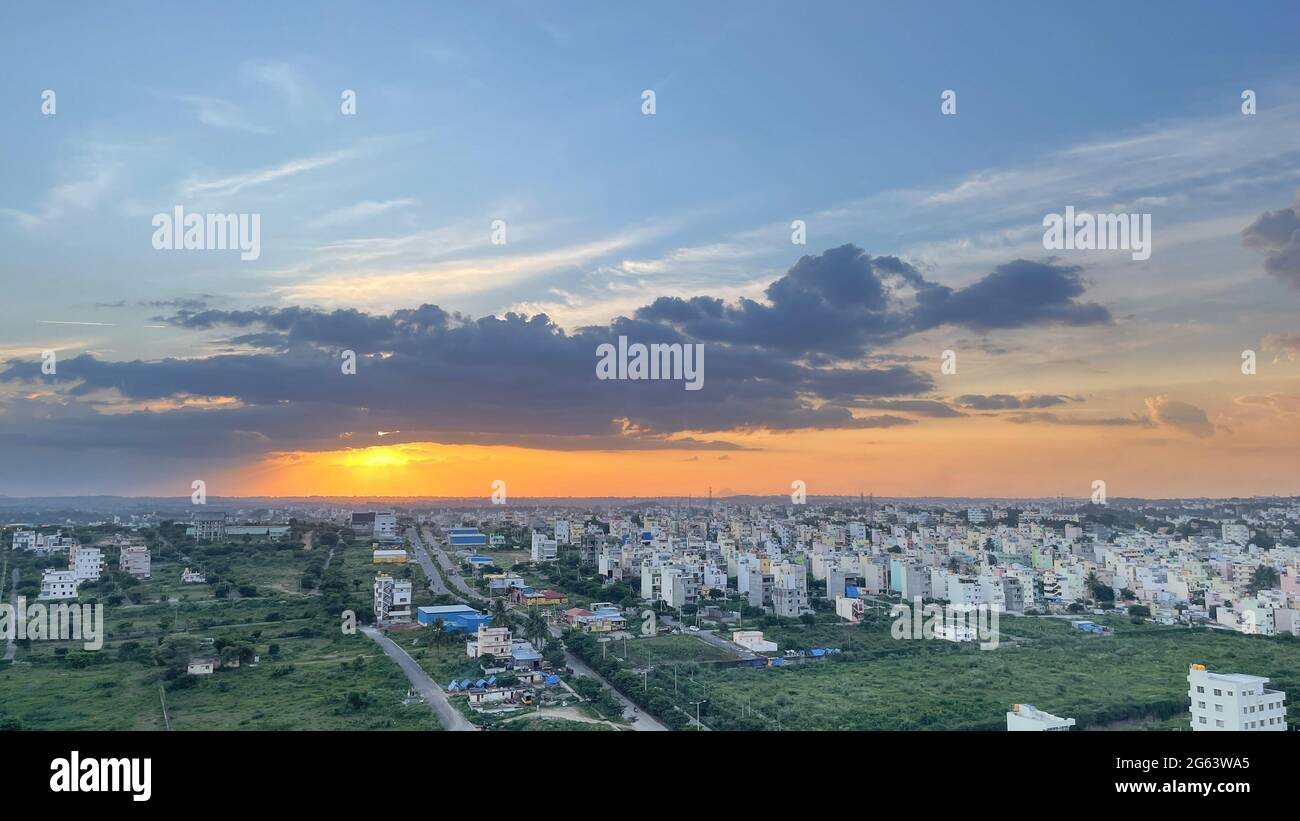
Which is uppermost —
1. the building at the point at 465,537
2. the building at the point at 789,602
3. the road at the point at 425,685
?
the building at the point at 465,537

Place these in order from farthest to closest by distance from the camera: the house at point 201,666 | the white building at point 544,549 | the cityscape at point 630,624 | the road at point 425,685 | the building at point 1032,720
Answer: the white building at point 544,549 < the house at point 201,666 < the cityscape at point 630,624 < the road at point 425,685 < the building at point 1032,720

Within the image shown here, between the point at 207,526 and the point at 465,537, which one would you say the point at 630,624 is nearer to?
the point at 465,537

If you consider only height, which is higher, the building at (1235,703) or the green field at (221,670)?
the building at (1235,703)

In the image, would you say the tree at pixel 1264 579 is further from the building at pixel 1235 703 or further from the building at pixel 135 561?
the building at pixel 135 561

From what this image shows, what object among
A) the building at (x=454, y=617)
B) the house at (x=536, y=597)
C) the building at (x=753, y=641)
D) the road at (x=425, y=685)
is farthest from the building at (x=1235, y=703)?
the house at (x=536, y=597)

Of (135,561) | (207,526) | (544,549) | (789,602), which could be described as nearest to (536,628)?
(789,602)

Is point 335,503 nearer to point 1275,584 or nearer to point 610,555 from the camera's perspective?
point 610,555

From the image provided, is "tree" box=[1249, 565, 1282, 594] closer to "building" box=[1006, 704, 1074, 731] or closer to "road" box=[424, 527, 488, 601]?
"building" box=[1006, 704, 1074, 731]
